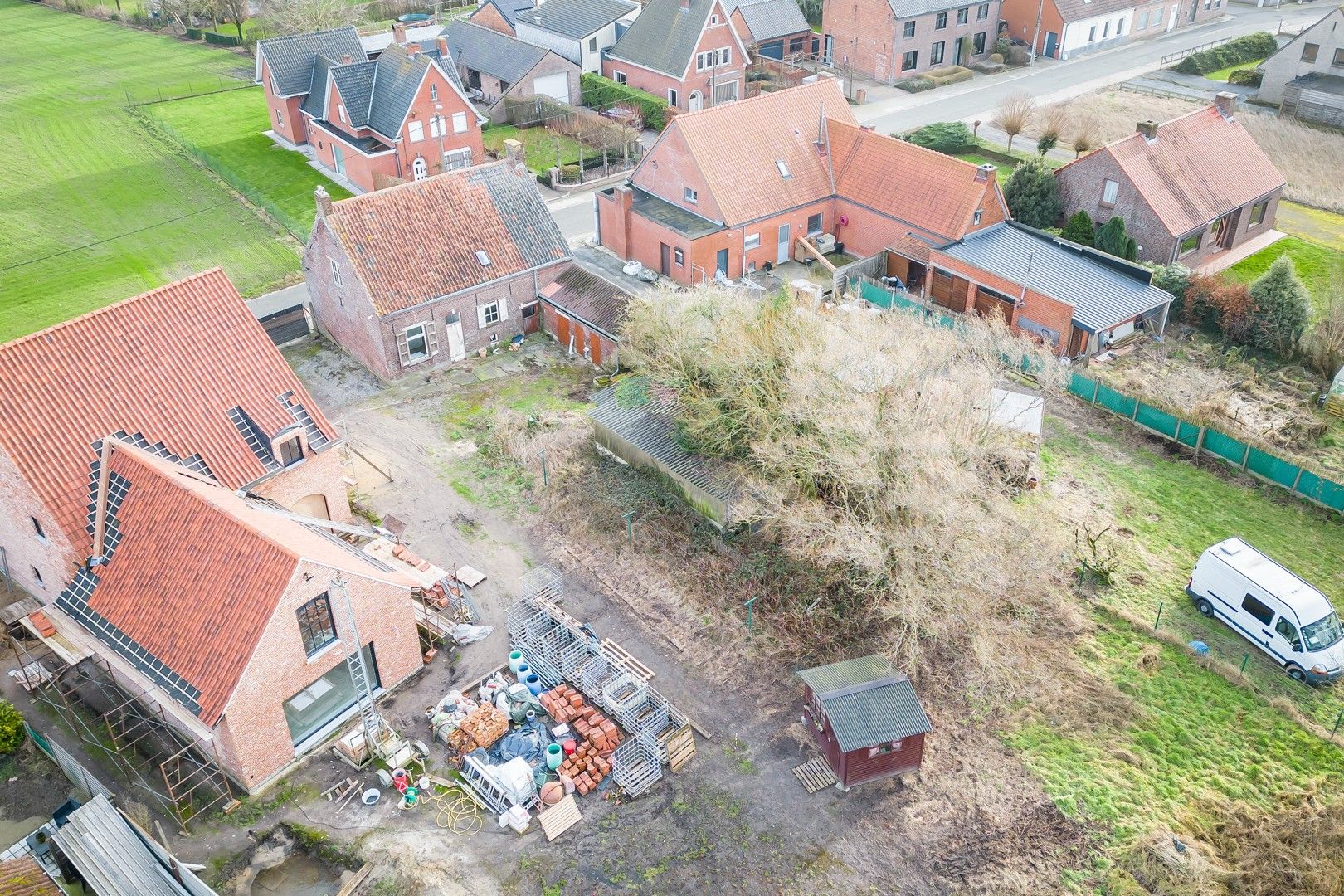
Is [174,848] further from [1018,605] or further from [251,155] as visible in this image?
[251,155]

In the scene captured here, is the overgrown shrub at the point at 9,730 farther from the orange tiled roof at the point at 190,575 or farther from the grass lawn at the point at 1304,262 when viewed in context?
the grass lawn at the point at 1304,262

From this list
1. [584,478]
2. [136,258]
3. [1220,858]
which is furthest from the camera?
[136,258]

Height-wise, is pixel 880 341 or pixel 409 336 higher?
pixel 880 341

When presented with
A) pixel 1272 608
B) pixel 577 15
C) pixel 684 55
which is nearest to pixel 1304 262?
pixel 1272 608

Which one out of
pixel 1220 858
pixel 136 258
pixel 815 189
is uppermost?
pixel 815 189

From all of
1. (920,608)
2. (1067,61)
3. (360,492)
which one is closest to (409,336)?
(360,492)

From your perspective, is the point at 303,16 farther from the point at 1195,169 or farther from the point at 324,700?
the point at 324,700

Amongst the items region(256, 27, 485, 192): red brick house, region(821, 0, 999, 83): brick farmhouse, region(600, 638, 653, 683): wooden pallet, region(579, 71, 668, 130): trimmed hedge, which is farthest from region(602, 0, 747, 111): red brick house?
region(600, 638, 653, 683): wooden pallet
